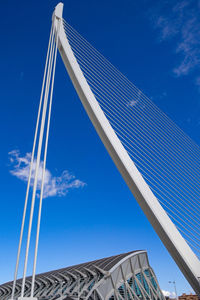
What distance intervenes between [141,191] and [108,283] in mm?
23503

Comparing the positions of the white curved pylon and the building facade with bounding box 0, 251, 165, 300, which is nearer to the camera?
the white curved pylon

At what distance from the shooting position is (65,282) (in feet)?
91.0

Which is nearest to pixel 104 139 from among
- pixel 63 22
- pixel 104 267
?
pixel 63 22

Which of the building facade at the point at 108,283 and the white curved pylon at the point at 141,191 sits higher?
the building facade at the point at 108,283

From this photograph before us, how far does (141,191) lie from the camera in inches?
250

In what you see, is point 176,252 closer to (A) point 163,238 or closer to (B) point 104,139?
(A) point 163,238

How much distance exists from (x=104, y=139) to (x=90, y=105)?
4.03 feet

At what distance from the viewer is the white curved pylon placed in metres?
5.80

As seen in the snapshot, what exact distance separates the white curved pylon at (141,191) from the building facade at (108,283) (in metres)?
20.4

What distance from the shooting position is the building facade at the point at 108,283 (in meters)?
24.4

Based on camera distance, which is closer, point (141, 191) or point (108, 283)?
point (141, 191)

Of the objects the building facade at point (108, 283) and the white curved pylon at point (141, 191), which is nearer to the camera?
the white curved pylon at point (141, 191)

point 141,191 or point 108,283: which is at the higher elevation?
point 108,283

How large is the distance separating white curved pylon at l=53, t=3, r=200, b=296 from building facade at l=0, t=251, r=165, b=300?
66.8 feet
